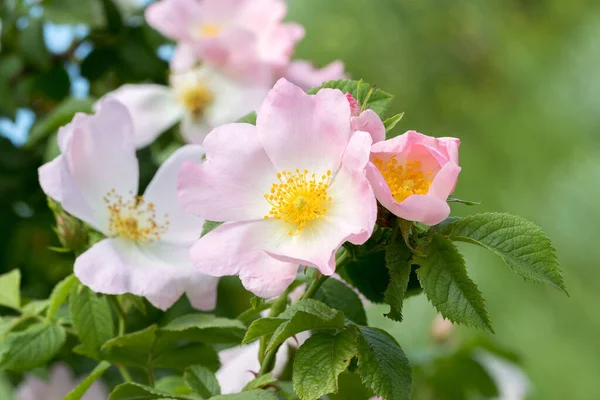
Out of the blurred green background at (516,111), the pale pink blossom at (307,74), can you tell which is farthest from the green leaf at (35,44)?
the blurred green background at (516,111)

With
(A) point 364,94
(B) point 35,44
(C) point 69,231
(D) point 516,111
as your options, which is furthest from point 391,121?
(D) point 516,111

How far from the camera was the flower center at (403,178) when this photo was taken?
43cm

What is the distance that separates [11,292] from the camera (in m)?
0.61

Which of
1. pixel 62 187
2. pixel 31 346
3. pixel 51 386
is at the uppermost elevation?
pixel 62 187

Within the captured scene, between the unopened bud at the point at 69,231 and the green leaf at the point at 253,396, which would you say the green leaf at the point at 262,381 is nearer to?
the green leaf at the point at 253,396

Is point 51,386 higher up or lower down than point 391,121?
lower down

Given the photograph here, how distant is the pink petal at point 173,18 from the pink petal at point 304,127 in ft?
1.47

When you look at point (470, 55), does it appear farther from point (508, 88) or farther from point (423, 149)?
point (423, 149)

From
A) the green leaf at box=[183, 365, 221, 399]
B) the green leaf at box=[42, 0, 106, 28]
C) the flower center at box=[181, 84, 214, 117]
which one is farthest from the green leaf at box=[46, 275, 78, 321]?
the green leaf at box=[42, 0, 106, 28]

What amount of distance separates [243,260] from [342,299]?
97mm

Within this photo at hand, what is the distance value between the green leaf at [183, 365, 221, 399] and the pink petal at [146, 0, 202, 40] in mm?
465

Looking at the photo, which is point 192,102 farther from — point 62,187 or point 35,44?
point 62,187

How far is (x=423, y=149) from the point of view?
431 millimetres

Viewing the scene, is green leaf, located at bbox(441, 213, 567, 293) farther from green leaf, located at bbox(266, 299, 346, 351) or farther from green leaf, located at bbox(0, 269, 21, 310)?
green leaf, located at bbox(0, 269, 21, 310)
